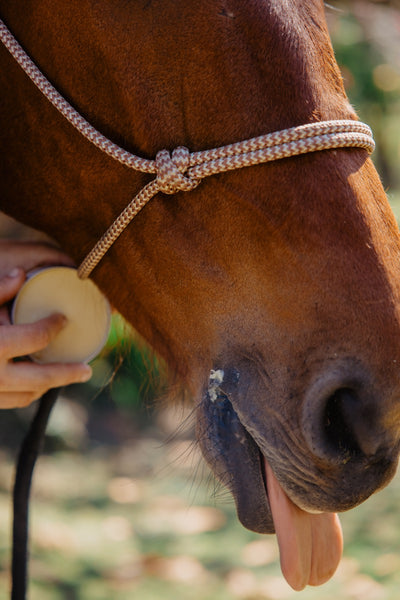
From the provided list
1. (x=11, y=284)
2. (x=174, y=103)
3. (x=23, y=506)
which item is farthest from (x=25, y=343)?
(x=174, y=103)

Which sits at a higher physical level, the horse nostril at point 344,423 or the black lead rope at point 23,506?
the horse nostril at point 344,423

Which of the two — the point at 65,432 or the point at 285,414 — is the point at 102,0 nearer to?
the point at 285,414

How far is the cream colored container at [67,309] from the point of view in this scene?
1.52m

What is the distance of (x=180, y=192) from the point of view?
126 cm

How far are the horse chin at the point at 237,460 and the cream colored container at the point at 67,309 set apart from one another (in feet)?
1.39

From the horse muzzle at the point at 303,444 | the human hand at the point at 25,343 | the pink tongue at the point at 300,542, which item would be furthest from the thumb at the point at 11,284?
the pink tongue at the point at 300,542

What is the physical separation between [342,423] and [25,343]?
635mm

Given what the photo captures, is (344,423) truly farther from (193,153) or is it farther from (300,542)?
(193,153)

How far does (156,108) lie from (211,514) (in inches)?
106

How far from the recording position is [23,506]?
5.33 feet

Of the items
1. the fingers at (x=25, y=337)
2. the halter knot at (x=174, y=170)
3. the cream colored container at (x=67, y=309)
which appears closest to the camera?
Answer: the halter knot at (x=174, y=170)

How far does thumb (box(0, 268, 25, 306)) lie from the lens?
146 cm

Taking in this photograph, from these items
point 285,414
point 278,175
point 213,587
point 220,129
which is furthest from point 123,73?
point 213,587

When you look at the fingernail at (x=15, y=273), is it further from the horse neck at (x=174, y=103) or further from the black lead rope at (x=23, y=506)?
the black lead rope at (x=23, y=506)
